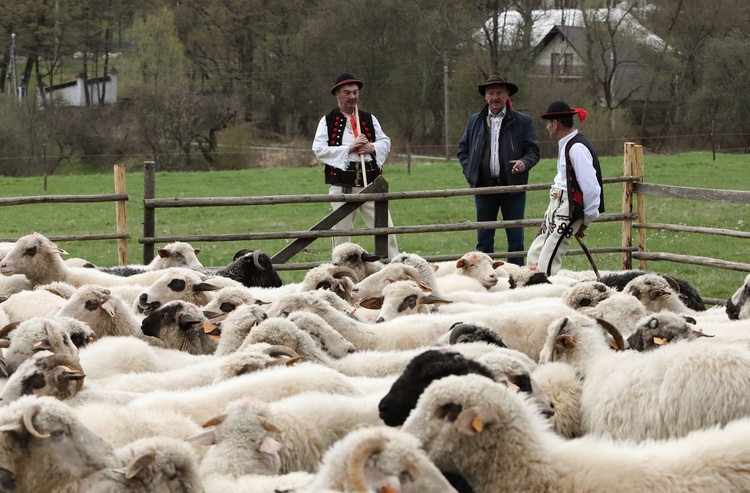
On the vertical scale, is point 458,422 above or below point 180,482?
above

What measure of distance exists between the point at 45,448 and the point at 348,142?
755 centimetres

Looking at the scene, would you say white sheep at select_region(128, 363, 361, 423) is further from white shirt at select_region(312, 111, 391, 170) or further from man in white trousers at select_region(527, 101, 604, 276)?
white shirt at select_region(312, 111, 391, 170)

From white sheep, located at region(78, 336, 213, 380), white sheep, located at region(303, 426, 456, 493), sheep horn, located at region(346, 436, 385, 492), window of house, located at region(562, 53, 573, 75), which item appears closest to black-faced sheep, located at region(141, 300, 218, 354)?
white sheep, located at region(78, 336, 213, 380)

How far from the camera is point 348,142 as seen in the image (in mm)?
10789

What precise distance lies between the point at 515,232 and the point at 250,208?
13.2 metres

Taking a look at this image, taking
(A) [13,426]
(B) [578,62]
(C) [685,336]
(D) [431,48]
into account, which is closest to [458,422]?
(A) [13,426]

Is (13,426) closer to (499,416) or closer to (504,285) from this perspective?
(499,416)

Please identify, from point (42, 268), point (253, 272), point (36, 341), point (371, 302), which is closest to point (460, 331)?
point (371, 302)

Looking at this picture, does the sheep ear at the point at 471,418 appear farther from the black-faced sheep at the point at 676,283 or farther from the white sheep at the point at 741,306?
the black-faced sheep at the point at 676,283

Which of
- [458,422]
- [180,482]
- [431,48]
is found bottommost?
[180,482]

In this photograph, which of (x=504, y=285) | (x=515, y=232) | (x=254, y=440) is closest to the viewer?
(x=254, y=440)

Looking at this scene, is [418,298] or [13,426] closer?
[13,426]

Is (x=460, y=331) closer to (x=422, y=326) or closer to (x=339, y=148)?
(x=422, y=326)

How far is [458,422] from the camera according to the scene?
339 cm
